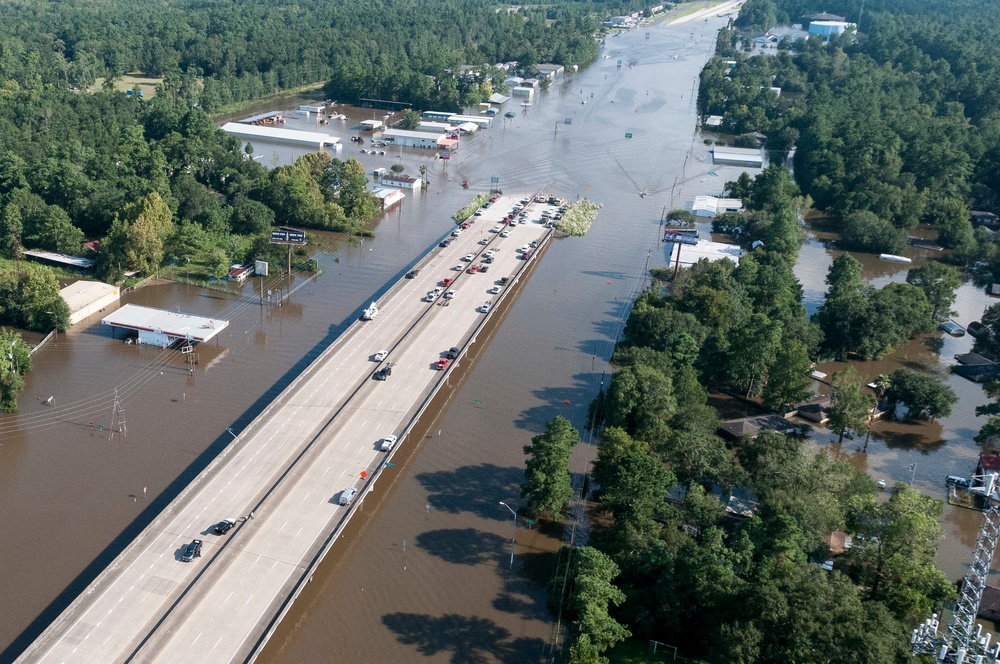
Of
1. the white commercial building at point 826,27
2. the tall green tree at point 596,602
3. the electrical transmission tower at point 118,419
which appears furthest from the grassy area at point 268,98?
the white commercial building at point 826,27

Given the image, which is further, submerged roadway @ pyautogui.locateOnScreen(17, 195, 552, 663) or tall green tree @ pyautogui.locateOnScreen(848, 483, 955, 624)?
tall green tree @ pyautogui.locateOnScreen(848, 483, 955, 624)

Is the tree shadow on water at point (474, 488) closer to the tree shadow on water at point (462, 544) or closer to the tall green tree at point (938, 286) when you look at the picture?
the tree shadow on water at point (462, 544)

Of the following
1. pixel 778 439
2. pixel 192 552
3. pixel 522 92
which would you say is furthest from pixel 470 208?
pixel 522 92

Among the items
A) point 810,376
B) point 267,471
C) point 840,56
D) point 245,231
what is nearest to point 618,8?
point 840,56

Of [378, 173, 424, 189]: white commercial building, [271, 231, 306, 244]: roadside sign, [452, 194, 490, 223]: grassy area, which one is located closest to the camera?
[271, 231, 306, 244]: roadside sign

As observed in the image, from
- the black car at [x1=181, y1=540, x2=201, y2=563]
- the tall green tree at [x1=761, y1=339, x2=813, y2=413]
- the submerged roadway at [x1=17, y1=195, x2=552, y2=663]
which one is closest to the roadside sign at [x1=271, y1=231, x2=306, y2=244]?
the submerged roadway at [x1=17, y1=195, x2=552, y2=663]

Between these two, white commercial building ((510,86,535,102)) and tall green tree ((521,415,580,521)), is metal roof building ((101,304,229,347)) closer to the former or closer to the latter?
tall green tree ((521,415,580,521))
